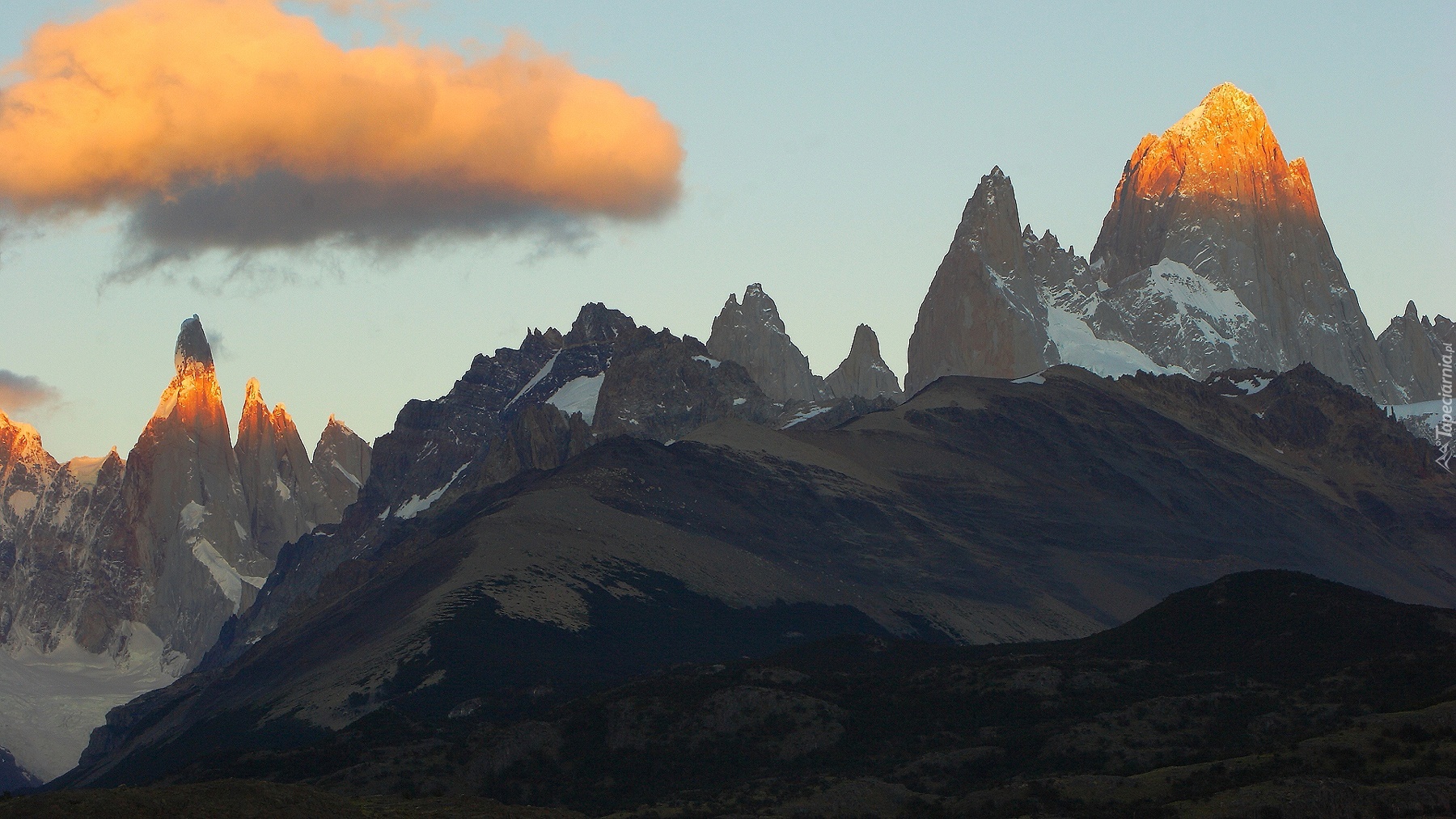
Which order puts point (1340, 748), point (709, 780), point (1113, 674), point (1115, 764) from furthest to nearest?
1. point (1113, 674)
2. point (709, 780)
3. point (1115, 764)
4. point (1340, 748)

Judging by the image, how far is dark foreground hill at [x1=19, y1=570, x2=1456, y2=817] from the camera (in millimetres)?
127938

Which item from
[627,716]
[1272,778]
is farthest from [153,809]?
[627,716]

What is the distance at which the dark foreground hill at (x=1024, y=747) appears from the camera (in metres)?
128

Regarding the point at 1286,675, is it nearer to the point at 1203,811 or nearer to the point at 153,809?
the point at 1203,811

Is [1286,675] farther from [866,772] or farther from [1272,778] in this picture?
[1272,778]

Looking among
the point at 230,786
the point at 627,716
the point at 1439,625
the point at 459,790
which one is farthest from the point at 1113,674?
the point at 230,786

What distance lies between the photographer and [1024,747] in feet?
550

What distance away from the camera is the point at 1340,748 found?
13212cm

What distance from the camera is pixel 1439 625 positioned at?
188875mm

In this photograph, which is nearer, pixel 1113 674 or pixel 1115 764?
pixel 1115 764

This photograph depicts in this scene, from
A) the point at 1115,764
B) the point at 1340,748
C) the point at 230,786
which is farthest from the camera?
the point at 1115,764

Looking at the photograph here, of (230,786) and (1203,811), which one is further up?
(230,786)

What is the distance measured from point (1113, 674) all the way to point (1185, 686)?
31.7ft

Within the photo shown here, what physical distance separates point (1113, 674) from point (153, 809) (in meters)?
108
